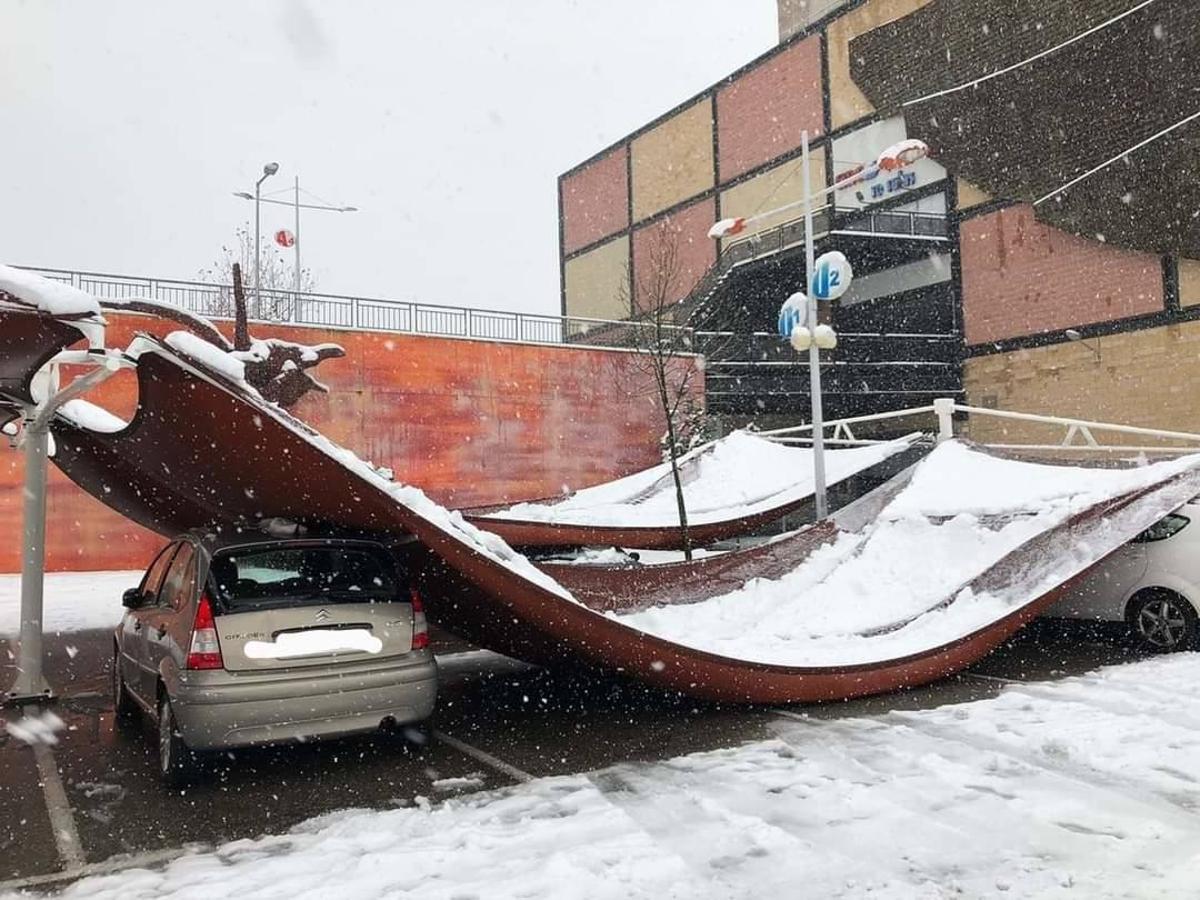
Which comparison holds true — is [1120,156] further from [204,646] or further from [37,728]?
[37,728]

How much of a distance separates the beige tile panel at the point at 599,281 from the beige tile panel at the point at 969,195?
45.1 ft

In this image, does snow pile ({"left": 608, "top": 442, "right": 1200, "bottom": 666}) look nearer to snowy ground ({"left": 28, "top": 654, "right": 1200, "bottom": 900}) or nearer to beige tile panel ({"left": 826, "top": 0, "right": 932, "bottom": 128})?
snowy ground ({"left": 28, "top": 654, "right": 1200, "bottom": 900})

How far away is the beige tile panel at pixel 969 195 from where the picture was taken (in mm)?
25928

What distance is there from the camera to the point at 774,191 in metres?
31.8

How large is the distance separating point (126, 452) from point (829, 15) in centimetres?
2947

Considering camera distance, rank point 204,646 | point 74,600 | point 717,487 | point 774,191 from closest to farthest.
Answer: point 204,646, point 74,600, point 717,487, point 774,191

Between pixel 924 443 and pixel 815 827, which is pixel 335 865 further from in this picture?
pixel 924 443

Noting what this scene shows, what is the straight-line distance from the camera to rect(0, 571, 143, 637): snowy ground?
1218cm

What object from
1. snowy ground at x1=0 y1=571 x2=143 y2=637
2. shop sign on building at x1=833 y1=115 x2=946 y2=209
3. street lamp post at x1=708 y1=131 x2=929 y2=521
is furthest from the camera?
shop sign on building at x1=833 y1=115 x2=946 y2=209


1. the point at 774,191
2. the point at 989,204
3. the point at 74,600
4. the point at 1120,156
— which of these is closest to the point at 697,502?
Answer: the point at 74,600

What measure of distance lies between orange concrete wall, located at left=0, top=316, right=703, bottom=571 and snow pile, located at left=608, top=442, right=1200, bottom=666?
1461cm

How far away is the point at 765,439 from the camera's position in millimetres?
17234

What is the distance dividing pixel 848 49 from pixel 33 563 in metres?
28.4

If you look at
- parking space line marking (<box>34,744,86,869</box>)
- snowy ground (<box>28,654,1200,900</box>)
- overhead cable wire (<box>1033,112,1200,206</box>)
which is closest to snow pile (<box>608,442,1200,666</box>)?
snowy ground (<box>28,654,1200,900</box>)
